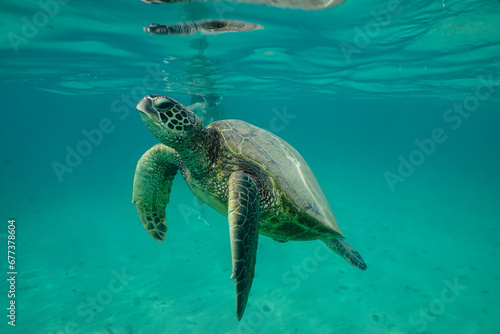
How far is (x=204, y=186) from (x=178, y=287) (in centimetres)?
567

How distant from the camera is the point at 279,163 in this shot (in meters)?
4.12

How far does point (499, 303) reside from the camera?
7.80 meters

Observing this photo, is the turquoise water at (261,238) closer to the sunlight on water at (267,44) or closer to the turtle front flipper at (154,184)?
the sunlight on water at (267,44)

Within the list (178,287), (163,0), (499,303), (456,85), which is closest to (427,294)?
(499,303)

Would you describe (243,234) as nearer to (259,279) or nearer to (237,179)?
A: (237,179)

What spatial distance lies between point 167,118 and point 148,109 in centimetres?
24

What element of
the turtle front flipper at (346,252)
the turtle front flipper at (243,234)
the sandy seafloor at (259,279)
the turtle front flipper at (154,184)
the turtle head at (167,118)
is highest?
the turtle head at (167,118)

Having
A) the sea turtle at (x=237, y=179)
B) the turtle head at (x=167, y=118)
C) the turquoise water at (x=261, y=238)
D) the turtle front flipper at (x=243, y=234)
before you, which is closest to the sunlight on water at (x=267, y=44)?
the turquoise water at (x=261, y=238)

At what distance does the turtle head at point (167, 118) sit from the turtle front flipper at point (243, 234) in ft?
3.04

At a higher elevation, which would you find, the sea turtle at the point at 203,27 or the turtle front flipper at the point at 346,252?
the sea turtle at the point at 203,27

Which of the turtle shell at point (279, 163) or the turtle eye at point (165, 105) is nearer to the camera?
the turtle eye at point (165, 105)

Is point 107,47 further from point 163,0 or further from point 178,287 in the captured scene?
point 178,287

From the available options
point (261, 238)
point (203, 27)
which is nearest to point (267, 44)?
point (203, 27)

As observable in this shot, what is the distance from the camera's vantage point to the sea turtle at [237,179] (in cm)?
303
